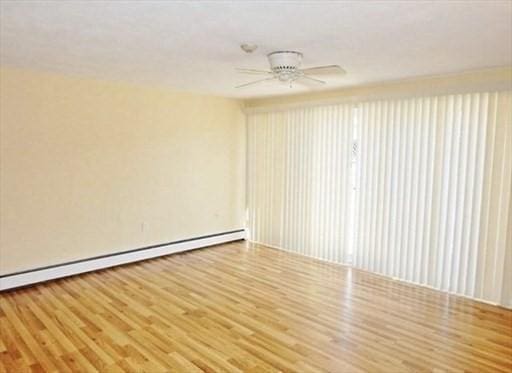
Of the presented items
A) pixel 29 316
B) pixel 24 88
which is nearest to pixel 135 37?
pixel 24 88

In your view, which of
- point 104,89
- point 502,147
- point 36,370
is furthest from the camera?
point 104,89

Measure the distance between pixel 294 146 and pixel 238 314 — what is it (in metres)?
2.84

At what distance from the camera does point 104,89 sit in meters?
4.69

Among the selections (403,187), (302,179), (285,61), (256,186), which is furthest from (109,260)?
(403,187)

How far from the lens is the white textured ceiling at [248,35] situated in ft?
7.16

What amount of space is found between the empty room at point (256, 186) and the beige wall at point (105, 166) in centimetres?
2

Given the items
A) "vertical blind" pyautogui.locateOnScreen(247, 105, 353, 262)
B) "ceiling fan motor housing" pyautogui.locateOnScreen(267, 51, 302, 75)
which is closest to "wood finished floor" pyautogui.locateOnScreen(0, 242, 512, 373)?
"vertical blind" pyautogui.locateOnScreen(247, 105, 353, 262)

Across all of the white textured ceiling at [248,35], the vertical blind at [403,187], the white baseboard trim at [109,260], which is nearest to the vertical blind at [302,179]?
the vertical blind at [403,187]

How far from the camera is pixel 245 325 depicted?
3340 mm

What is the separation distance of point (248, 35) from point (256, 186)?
380 centimetres

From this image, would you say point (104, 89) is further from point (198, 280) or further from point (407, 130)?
point (407, 130)

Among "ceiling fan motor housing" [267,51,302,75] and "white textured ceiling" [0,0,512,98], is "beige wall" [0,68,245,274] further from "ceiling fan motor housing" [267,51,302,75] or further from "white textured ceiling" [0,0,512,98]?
"ceiling fan motor housing" [267,51,302,75]

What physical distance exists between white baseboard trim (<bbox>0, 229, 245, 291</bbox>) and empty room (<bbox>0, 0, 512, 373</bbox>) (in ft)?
0.07

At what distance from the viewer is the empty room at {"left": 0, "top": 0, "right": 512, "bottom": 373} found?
269 cm
